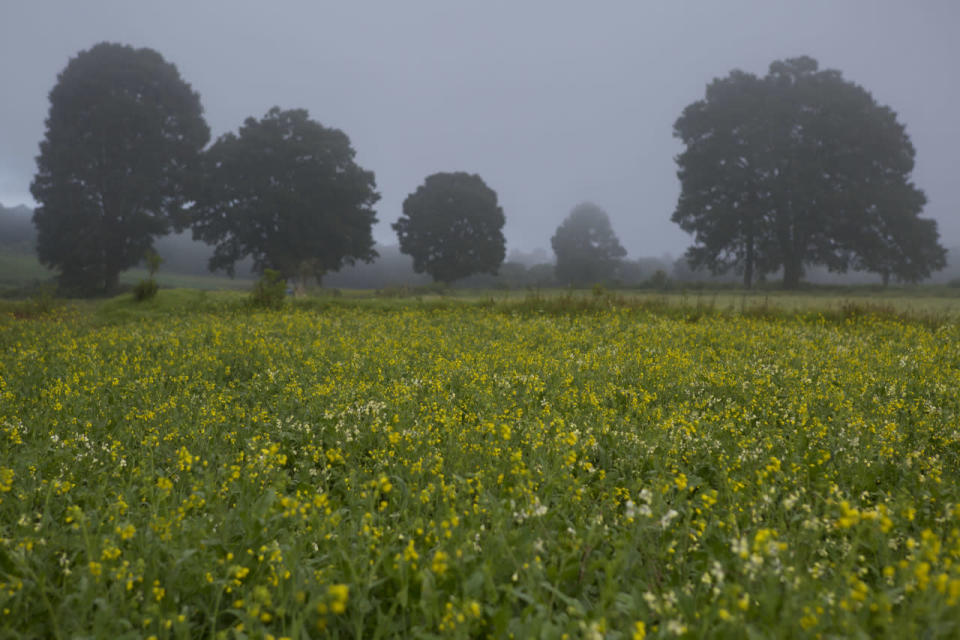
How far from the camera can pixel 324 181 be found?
40.7 metres

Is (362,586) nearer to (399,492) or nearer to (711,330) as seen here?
(399,492)

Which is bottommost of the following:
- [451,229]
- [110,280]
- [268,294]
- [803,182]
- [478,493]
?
[478,493]

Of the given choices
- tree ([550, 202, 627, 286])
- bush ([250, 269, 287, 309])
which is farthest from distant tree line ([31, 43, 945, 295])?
tree ([550, 202, 627, 286])

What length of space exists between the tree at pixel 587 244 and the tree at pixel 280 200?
34457 mm

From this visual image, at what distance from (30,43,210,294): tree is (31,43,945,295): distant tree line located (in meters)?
0.09

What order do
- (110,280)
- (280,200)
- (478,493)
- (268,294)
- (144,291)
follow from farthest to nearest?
(280,200)
(110,280)
(144,291)
(268,294)
(478,493)

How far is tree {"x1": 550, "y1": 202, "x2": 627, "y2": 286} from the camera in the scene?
225ft

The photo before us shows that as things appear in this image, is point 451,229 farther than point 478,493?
Yes

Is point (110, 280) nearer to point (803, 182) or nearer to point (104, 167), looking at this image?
point (104, 167)

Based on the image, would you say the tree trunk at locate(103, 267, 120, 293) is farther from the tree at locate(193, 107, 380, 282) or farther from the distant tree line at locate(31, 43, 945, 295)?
the tree at locate(193, 107, 380, 282)

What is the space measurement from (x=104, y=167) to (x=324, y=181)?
14288 millimetres

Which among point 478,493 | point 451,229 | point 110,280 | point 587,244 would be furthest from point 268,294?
point 587,244

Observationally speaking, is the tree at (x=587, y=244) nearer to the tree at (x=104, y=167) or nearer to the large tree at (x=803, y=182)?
the large tree at (x=803, y=182)

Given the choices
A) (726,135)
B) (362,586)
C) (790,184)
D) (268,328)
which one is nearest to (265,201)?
(268,328)
